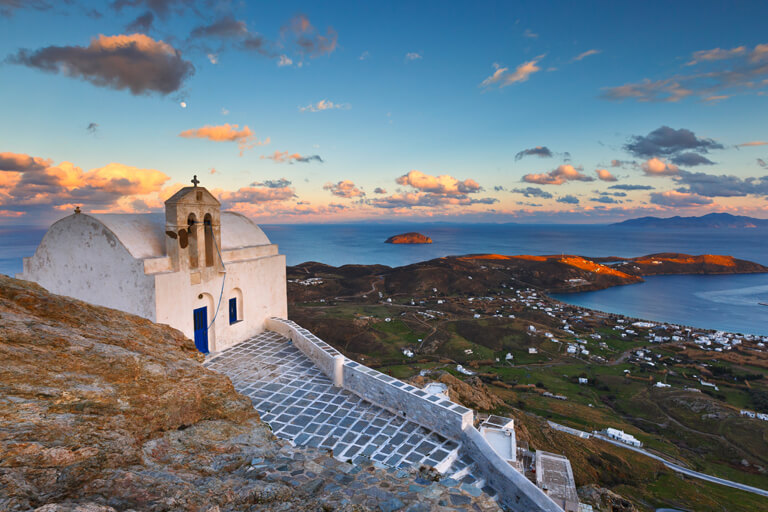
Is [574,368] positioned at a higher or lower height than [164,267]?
lower

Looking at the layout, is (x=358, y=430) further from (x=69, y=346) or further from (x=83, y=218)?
(x=83, y=218)

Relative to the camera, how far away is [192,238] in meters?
11.6

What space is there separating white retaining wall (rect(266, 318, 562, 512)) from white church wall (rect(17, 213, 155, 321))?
4.93m

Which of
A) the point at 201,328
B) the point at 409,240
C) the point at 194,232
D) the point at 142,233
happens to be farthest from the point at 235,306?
the point at 409,240

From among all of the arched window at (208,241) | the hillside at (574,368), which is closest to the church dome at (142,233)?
the arched window at (208,241)

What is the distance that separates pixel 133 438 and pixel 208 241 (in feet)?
29.2

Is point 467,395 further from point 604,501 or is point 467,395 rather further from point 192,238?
point 192,238

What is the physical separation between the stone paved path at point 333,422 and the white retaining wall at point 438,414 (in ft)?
0.53

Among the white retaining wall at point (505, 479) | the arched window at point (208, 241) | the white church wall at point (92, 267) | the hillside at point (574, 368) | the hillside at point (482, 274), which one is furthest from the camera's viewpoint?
the hillside at point (482, 274)

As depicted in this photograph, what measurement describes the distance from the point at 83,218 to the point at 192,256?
2.98m

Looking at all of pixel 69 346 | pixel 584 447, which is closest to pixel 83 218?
pixel 69 346

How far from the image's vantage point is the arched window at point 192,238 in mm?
11594

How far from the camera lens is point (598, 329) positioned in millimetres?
55812

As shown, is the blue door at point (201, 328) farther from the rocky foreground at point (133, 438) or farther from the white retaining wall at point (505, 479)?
the white retaining wall at point (505, 479)
